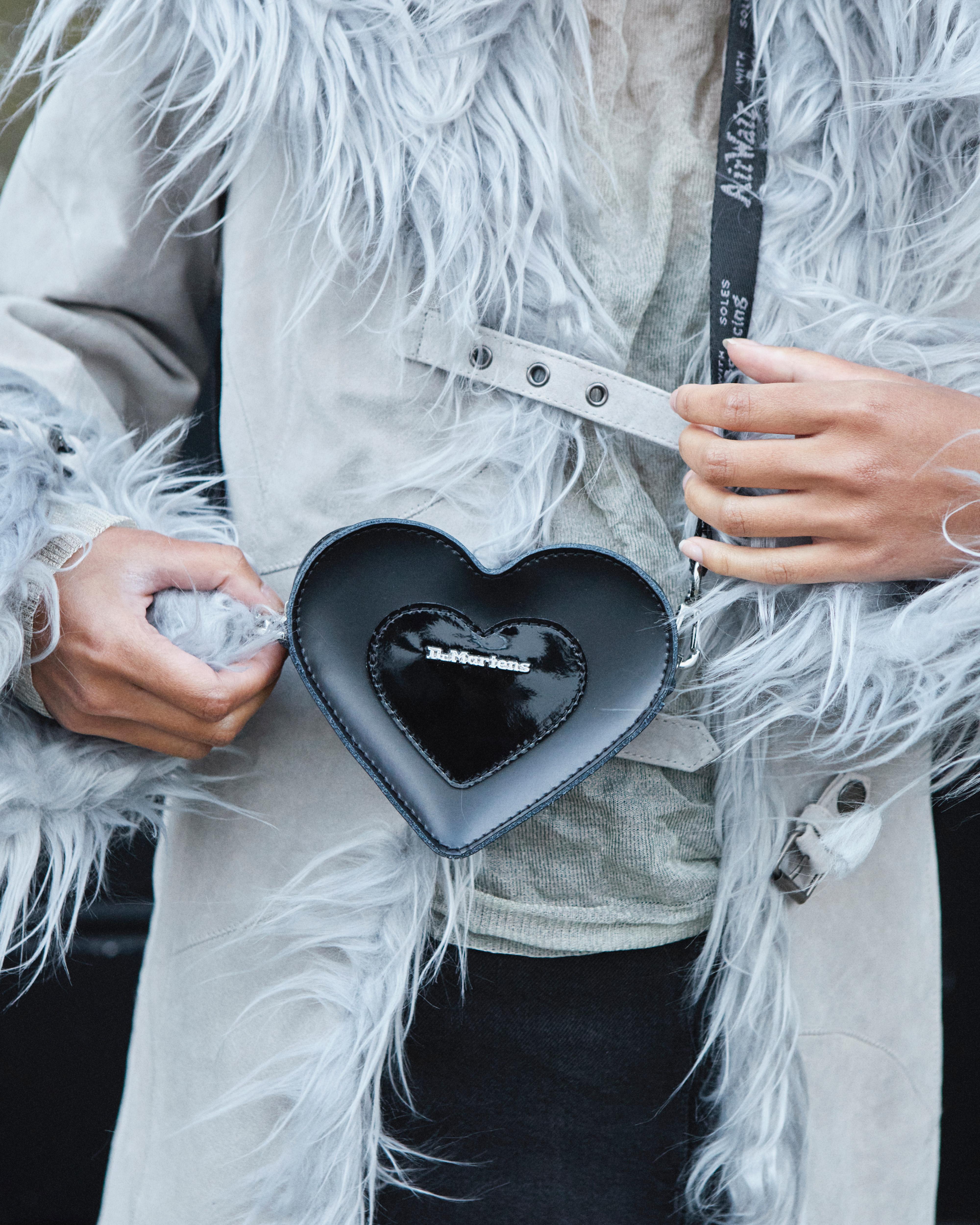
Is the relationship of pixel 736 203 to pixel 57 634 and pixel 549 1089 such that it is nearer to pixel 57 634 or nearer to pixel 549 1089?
pixel 57 634

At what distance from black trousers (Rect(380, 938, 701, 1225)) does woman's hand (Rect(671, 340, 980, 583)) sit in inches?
12.4

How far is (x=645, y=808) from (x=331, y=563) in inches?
10.8

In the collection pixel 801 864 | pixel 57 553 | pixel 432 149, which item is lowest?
pixel 801 864

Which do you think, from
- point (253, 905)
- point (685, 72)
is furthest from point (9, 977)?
point (685, 72)

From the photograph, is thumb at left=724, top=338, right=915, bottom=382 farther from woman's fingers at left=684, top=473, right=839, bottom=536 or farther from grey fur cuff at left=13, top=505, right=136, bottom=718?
grey fur cuff at left=13, top=505, right=136, bottom=718

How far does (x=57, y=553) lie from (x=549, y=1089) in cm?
50

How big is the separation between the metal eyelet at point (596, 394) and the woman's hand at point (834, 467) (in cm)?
5

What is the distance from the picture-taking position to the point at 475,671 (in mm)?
574

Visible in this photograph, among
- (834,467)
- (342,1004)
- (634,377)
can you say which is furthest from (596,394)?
(342,1004)

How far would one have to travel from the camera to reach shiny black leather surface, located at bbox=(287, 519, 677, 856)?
1.86ft

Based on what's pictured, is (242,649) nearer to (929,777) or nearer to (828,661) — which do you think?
(828,661)

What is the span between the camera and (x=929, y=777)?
2.14ft

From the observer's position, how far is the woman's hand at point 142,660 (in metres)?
0.54

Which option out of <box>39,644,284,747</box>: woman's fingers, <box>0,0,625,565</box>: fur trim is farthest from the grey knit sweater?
<box>39,644,284,747</box>: woman's fingers
